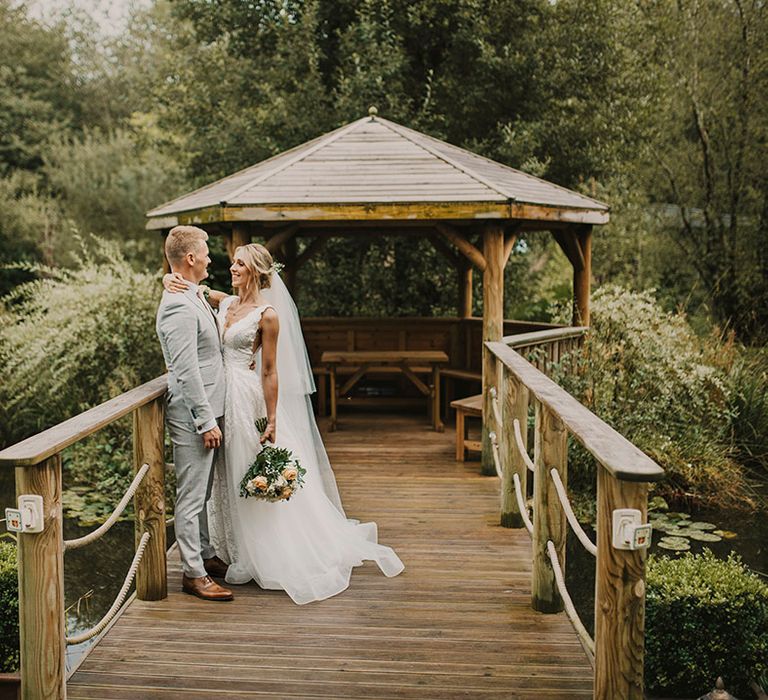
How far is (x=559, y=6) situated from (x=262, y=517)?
46.4ft

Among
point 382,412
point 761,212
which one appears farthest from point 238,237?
point 761,212

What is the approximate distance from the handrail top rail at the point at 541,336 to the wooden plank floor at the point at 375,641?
270cm

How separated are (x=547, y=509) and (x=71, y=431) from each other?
2414 mm

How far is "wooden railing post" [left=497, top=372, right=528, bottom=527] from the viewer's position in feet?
20.1

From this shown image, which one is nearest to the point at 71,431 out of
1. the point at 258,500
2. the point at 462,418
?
the point at 258,500

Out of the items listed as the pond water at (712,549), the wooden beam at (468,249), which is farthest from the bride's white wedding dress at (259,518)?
the wooden beam at (468,249)

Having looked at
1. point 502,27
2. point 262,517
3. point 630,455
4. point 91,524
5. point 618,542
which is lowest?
point 91,524

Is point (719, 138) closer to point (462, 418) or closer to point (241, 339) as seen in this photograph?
point (462, 418)

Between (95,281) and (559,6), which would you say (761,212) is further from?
(95,281)

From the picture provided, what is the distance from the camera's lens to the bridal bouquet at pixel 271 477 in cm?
490

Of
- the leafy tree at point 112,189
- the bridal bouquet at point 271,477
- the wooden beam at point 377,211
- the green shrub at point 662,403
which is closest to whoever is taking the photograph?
the bridal bouquet at point 271,477

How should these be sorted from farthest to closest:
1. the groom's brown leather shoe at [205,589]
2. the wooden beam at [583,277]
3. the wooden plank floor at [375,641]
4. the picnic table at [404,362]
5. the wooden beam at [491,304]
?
the wooden beam at [583,277], the picnic table at [404,362], the wooden beam at [491,304], the groom's brown leather shoe at [205,589], the wooden plank floor at [375,641]

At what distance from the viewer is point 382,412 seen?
11656mm

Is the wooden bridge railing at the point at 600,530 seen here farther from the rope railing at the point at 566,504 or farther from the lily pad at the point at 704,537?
the lily pad at the point at 704,537
